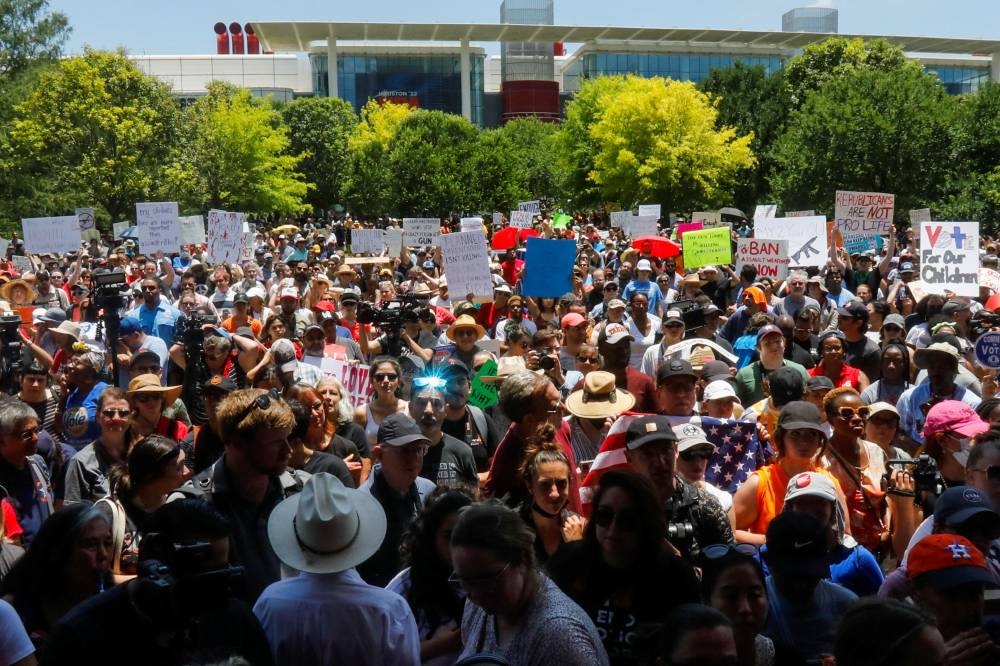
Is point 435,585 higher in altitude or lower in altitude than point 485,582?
lower

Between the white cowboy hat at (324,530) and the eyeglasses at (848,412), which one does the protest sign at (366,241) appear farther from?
the white cowboy hat at (324,530)

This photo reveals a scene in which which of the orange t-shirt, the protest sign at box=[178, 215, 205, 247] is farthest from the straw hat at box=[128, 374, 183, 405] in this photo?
the protest sign at box=[178, 215, 205, 247]

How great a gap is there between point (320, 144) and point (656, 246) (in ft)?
193

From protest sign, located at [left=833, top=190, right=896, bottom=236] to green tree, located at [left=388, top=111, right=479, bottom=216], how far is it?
114 ft

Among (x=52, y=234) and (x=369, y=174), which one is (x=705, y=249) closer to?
(x=52, y=234)

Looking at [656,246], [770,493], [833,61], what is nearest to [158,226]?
[656,246]

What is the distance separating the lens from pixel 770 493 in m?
5.51

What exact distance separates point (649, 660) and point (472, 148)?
5036 centimetres

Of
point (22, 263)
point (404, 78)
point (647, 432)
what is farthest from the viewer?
point (404, 78)

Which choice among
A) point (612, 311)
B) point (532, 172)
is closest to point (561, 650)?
point (612, 311)

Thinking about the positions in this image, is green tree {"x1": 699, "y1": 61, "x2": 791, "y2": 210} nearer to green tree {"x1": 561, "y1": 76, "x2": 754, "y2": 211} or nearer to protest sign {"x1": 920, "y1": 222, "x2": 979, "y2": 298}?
green tree {"x1": 561, "y1": 76, "x2": 754, "y2": 211}

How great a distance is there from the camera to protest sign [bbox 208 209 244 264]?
59.0 ft

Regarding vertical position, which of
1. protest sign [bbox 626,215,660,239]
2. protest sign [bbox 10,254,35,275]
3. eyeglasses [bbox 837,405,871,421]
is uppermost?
protest sign [bbox 626,215,660,239]

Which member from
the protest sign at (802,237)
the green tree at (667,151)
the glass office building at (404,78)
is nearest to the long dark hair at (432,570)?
the protest sign at (802,237)
